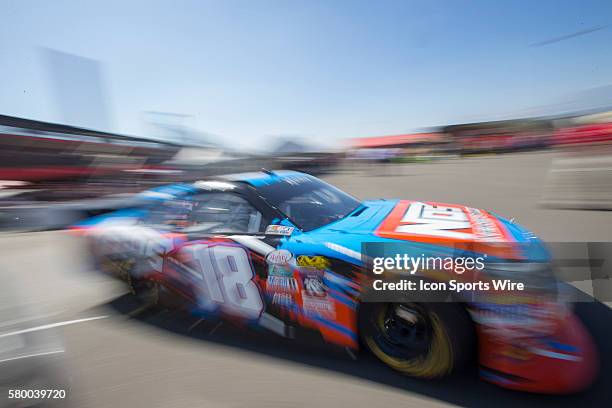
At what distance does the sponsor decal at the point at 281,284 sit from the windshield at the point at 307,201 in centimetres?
38

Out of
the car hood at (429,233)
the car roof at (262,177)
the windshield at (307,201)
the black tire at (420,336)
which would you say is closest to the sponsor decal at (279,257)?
the car hood at (429,233)

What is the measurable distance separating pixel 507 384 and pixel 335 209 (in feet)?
5.50

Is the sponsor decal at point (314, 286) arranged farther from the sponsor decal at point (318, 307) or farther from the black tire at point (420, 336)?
the black tire at point (420, 336)

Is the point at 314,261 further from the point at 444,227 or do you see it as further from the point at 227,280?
the point at 444,227

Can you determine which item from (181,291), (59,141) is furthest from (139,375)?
(59,141)

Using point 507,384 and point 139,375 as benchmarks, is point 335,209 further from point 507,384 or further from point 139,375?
point 139,375

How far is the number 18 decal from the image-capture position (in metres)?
2.38

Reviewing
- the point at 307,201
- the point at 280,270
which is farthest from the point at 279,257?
the point at 307,201

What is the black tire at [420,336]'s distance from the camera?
6.09 ft

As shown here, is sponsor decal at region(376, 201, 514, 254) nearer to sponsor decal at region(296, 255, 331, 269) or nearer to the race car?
the race car

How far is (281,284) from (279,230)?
38 cm

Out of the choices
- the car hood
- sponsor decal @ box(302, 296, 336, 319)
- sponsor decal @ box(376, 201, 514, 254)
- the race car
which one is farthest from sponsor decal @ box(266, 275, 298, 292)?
sponsor decal @ box(376, 201, 514, 254)

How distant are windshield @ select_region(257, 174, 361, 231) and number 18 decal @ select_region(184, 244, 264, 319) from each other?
48 centimetres

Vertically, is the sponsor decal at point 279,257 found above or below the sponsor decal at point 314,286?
above
